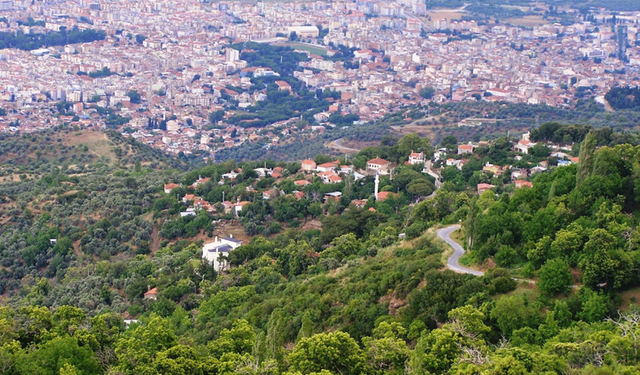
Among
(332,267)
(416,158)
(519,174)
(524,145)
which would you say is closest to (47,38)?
(416,158)

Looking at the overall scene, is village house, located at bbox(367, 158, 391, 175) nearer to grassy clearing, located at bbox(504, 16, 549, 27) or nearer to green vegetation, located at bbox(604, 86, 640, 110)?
green vegetation, located at bbox(604, 86, 640, 110)

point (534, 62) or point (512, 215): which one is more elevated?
point (512, 215)

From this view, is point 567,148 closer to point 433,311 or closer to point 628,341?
point 433,311

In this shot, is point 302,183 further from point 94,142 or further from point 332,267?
point 94,142

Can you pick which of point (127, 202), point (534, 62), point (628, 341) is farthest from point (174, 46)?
point (628, 341)

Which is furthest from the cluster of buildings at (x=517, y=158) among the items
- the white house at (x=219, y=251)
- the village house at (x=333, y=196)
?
the white house at (x=219, y=251)

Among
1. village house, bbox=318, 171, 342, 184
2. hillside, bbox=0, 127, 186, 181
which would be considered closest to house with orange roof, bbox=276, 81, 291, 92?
hillside, bbox=0, 127, 186, 181
